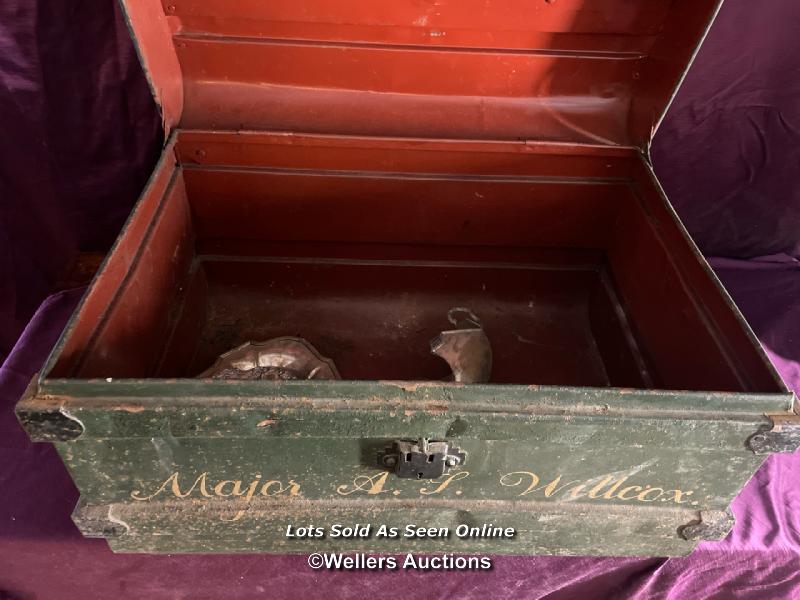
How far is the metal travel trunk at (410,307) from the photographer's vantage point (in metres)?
0.77

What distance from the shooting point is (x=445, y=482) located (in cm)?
87

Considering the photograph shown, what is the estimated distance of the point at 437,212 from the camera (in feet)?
4.58

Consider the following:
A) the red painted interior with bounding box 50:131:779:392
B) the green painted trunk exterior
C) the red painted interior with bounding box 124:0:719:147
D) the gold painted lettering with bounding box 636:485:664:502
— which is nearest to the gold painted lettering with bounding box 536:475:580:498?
the green painted trunk exterior

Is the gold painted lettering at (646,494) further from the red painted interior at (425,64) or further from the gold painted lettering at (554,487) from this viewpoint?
the red painted interior at (425,64)

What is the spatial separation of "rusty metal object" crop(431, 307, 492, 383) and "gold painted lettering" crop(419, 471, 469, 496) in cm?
44

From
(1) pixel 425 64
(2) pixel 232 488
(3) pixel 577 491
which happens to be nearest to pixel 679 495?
(3) pixel 577 491

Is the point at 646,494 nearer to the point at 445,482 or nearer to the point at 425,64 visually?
the point at 445,482

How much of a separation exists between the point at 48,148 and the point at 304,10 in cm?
72

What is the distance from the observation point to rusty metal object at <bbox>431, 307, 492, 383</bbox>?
4.35 ft

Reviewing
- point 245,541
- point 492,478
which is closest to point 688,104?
point 492,478

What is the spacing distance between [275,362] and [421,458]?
606 millimetres

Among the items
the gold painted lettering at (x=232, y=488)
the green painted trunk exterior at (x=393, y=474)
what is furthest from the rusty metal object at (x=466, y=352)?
the gold painted lettering at (x=232, y=488)

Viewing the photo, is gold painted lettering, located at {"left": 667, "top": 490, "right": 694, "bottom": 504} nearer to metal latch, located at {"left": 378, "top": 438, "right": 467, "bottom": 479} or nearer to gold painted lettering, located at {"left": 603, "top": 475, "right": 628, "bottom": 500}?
gold painted lettering, located at {"left": 603, "top": 475, "right": 628, "bottom": 500}

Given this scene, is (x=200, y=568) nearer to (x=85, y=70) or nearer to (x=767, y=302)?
(x=85, y=70)
